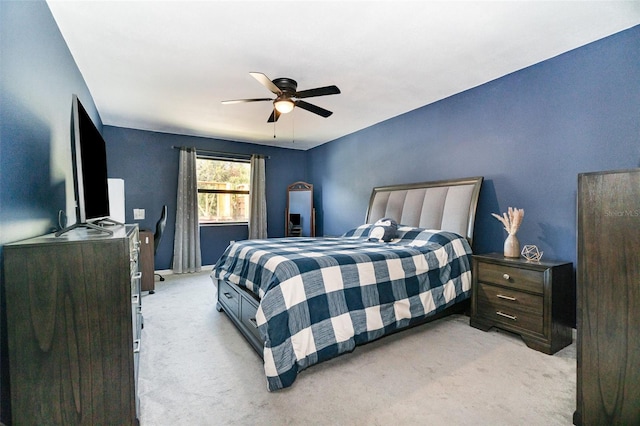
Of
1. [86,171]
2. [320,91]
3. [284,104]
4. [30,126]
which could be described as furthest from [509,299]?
[30,126]

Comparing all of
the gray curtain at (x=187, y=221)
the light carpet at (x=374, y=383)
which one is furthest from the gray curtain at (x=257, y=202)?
the light carpet at (x=374, y=383)

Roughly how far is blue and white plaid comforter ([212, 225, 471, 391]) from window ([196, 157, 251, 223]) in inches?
111

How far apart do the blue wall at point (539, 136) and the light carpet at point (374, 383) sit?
1158 millimetres

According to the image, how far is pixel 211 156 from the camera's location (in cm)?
542

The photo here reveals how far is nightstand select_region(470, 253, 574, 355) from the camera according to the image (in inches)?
89.8

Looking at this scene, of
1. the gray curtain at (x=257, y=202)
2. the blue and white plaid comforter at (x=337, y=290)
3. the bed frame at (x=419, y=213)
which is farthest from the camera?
the gray curtain at (x=257, y=202)

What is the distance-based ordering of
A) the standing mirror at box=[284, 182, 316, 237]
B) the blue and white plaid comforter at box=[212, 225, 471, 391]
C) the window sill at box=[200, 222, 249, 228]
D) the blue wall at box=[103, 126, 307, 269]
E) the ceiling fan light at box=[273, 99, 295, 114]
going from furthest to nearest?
1. the standing mirror at box=[284, 182, 316, 237]
2. the window sill at box=[200, 222, 249, 228]
3. the blue wall at box=[103, 126, 307, 269]
4. the ceiling fan light at box=[273, 99, 295, 114]
5. the blue and white plaid comforter at box=[212, 225, 471, 391]

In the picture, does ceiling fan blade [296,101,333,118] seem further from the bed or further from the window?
the window

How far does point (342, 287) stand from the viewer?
6.97ft

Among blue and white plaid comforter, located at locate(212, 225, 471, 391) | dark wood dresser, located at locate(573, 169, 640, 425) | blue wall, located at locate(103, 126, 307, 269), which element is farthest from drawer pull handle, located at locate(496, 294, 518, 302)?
blue wall, located at locate(103, 126, 307, 269)

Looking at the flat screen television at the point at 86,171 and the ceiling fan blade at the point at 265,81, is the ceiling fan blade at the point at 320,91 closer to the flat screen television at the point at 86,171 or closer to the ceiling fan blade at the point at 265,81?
the ceiling fan blade at the point at 265,81

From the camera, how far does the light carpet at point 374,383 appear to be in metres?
1.59

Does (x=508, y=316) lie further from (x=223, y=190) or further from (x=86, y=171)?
(x=223, y=190)

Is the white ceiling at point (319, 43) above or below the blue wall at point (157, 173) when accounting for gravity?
above
